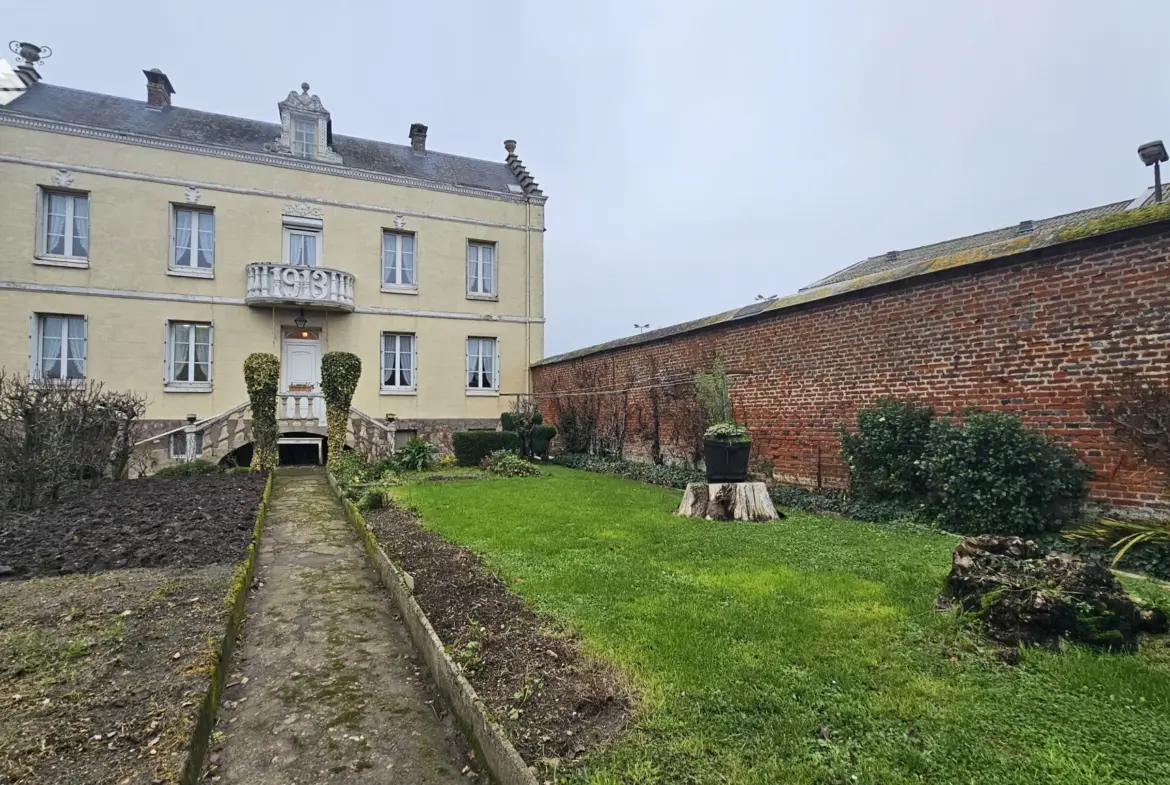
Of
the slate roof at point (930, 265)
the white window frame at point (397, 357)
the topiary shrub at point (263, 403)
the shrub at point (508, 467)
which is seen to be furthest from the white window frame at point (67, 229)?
the slate roof at point (930, 265)

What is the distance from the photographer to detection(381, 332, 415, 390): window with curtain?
17.0 metres

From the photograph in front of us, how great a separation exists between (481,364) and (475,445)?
5.01 meters

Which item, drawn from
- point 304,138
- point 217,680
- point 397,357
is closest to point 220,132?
point 304,138

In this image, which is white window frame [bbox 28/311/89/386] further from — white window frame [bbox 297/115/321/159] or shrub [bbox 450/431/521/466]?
shrub [bbox 450/431/521/466]

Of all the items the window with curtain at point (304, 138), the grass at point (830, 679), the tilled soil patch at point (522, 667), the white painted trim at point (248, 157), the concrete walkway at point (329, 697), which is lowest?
the concrete walkway at point (329, 697)

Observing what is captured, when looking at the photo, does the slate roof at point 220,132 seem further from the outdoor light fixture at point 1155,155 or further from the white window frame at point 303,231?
the outdoor light fixture at point 1155,155

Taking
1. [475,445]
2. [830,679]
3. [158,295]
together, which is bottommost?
[830,679]

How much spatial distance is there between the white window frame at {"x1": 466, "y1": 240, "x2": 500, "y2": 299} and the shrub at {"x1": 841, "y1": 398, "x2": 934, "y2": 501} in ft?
43.4

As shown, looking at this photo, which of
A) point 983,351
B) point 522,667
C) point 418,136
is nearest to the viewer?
point 522,667

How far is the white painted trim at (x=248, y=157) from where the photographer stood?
13805 millimetres

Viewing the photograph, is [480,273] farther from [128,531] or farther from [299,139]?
[128,531]

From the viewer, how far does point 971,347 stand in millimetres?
6441

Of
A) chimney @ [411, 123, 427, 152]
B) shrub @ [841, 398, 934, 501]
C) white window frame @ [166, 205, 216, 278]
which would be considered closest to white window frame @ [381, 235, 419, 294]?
chimney @ [411, 123, 427, 152]

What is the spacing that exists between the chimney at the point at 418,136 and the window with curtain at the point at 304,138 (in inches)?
135
